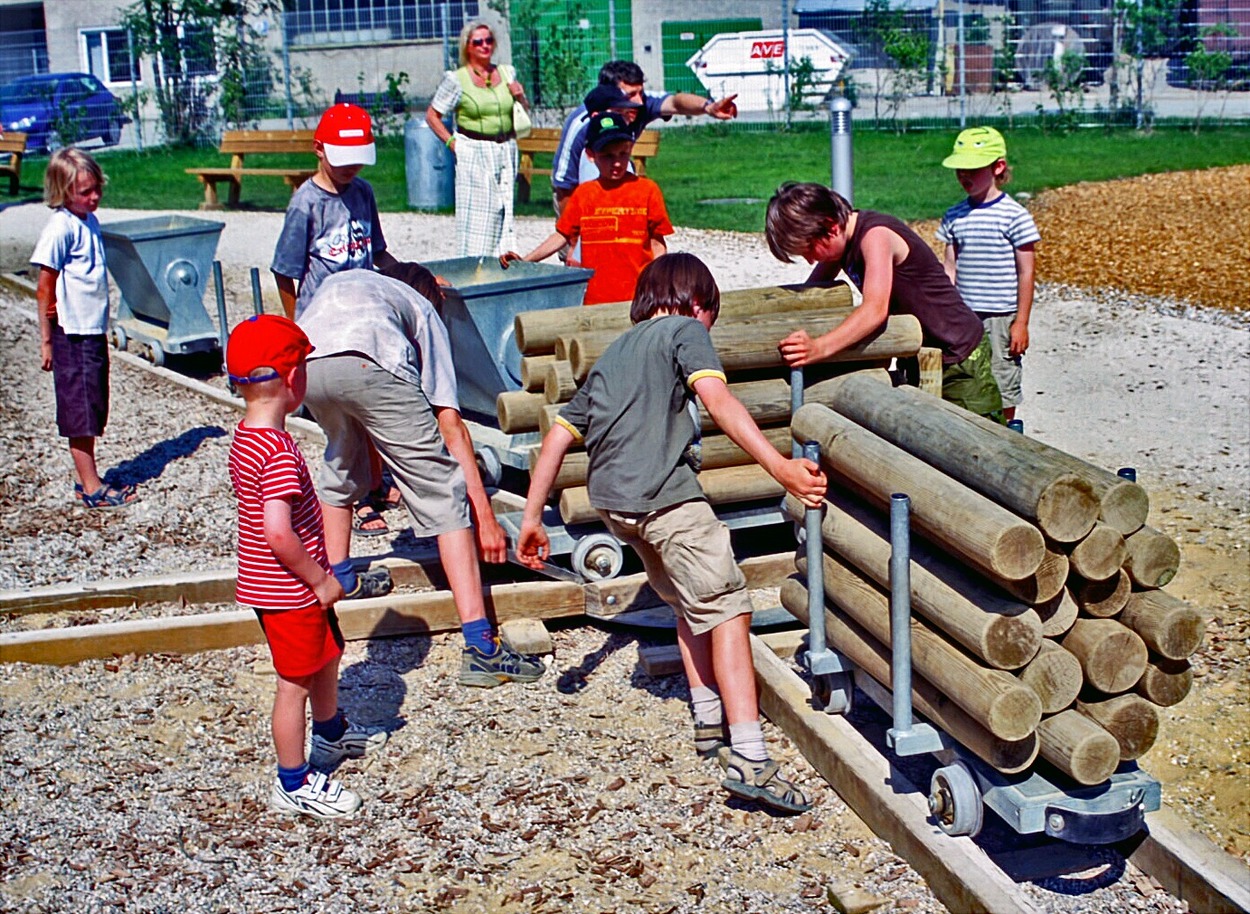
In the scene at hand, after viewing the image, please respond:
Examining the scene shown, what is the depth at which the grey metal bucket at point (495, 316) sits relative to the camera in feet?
23.5

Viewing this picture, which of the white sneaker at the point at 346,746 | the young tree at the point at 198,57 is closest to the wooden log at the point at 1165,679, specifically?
the white sneaker at the point at 346,746

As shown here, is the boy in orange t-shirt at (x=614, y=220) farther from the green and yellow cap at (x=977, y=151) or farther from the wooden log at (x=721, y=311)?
the green and yellow cap at (x=977, y=151)

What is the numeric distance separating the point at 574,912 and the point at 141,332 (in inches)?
312

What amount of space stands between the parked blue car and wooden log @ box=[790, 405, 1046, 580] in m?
23.8

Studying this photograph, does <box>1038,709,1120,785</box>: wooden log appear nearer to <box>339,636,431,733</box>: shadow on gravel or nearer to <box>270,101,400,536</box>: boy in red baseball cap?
<box>339,636,431,733</box>: shadow on gravel

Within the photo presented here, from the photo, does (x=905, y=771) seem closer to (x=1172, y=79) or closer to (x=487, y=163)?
(x=487, y=163)

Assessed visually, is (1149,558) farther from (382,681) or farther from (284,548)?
(382,681)

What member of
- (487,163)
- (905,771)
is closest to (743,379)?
(905,771)

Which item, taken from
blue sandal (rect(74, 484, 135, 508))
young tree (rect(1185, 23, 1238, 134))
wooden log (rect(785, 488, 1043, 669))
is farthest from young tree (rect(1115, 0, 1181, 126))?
wooden log (rect(785, 488, 1043, 669))

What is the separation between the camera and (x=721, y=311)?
19.8 feet

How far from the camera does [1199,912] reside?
3.90 meters

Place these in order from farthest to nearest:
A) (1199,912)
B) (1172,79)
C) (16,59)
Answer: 1. (16,59)
2. (1172,79)
3. (1199,912)

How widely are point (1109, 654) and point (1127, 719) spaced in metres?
0.19

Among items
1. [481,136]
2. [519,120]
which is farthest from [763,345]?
[519,120]
